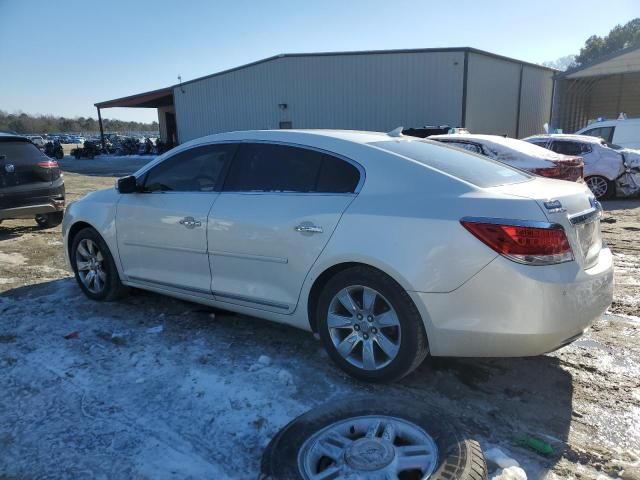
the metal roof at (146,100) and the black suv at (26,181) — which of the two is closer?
the black suv at (26,181)

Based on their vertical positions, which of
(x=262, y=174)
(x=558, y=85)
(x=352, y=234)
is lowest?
(x=352, y=234)

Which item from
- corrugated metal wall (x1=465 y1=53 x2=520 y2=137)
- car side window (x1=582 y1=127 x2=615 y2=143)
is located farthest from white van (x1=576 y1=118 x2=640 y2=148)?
corrugated metal wall (x1=465 y1=53 x2=520 y2=137)

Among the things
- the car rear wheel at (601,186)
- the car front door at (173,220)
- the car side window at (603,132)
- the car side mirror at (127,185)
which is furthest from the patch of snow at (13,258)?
the car side window at (603,132)

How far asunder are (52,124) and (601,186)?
10049 cm

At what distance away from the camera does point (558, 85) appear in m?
22.6

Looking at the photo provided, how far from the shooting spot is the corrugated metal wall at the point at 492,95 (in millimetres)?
21888

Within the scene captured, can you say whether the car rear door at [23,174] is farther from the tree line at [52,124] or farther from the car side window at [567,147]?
the tree line at [52,124]

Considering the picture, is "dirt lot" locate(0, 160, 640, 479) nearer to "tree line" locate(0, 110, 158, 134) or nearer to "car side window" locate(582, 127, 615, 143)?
"car side window" locate(582, 127, 615, 143)

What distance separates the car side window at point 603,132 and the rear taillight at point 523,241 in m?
12.6

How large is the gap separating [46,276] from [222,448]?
4.47 m

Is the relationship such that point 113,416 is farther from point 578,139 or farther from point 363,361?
point 578,139

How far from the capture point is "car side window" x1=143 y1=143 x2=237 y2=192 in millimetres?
4113

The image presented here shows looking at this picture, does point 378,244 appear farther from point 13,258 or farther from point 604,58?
point 604,58

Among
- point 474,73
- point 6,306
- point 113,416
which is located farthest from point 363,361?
point 474,73
